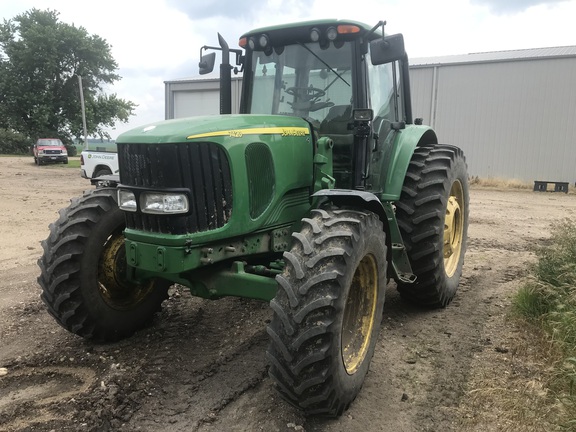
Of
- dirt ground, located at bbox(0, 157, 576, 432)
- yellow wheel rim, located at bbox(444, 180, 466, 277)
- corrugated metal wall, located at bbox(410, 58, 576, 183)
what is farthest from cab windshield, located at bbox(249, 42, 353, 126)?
corrugated metal wall, located at bbox(410, 58, 576, 183)

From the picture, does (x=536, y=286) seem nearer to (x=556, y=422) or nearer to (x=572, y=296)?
(x=572, y=296)

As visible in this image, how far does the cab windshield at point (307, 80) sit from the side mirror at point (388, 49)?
0.45 meters

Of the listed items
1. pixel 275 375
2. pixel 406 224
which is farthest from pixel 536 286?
pixel 275 375

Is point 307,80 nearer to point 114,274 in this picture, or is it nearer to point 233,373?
point 114,274

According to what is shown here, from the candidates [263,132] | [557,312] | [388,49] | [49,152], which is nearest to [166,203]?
[263,132]

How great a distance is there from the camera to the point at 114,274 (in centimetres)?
387

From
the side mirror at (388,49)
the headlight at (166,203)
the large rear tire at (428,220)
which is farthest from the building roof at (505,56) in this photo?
the headlight at (166,203)

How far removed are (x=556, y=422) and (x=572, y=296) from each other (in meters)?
1.52

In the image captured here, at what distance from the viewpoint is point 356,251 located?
298cm

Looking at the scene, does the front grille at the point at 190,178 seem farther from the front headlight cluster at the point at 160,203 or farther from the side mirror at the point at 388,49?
the side mirror at the point at 388,49

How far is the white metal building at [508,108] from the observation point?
18.7 m

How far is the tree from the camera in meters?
43.8

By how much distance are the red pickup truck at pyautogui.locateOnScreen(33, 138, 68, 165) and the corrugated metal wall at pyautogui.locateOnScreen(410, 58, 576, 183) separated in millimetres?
22078

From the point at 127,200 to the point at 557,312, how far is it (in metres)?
3.29
